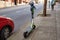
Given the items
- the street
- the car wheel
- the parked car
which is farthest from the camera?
the street

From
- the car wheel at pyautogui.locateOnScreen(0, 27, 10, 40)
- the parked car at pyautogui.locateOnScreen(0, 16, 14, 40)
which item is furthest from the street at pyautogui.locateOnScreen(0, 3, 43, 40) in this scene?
the car wheel at pyautogui.locateOnScreen(0, 27, 10, 40)

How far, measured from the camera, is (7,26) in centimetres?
816

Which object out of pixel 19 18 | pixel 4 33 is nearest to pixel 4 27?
pixel 4 33

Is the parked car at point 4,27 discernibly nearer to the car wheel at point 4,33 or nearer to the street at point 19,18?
the car wheel at point 4,33

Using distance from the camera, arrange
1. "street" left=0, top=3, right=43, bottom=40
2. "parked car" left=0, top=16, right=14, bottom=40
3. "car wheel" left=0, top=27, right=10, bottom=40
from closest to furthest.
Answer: "car wheel" left=0, top=27, right=10, bottom=40 → "parked car" left=0, top=16, right=14, bottom=40 → "street" left=0, top=3, right=43, bottom=40

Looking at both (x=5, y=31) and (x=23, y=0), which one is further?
(x=23, y=0)

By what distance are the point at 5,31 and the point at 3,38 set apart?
65cm

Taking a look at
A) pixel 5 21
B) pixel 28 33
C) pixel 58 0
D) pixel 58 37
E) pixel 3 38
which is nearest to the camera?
pixel 3 38

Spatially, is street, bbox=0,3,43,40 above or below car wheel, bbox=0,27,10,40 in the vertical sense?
below

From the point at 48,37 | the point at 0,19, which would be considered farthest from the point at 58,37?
the point at 0,19

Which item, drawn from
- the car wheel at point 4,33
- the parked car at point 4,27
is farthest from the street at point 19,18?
the car wheel at point 4,33

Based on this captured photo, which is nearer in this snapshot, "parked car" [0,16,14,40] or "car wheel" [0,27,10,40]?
"car wheel" [0,27,10,40]

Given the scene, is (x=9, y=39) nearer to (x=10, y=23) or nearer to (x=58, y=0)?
(x=10, y=23)

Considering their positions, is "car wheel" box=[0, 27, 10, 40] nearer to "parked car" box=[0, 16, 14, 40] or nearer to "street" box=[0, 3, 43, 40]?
"parked car" box=[0, 16, 14, 40]
